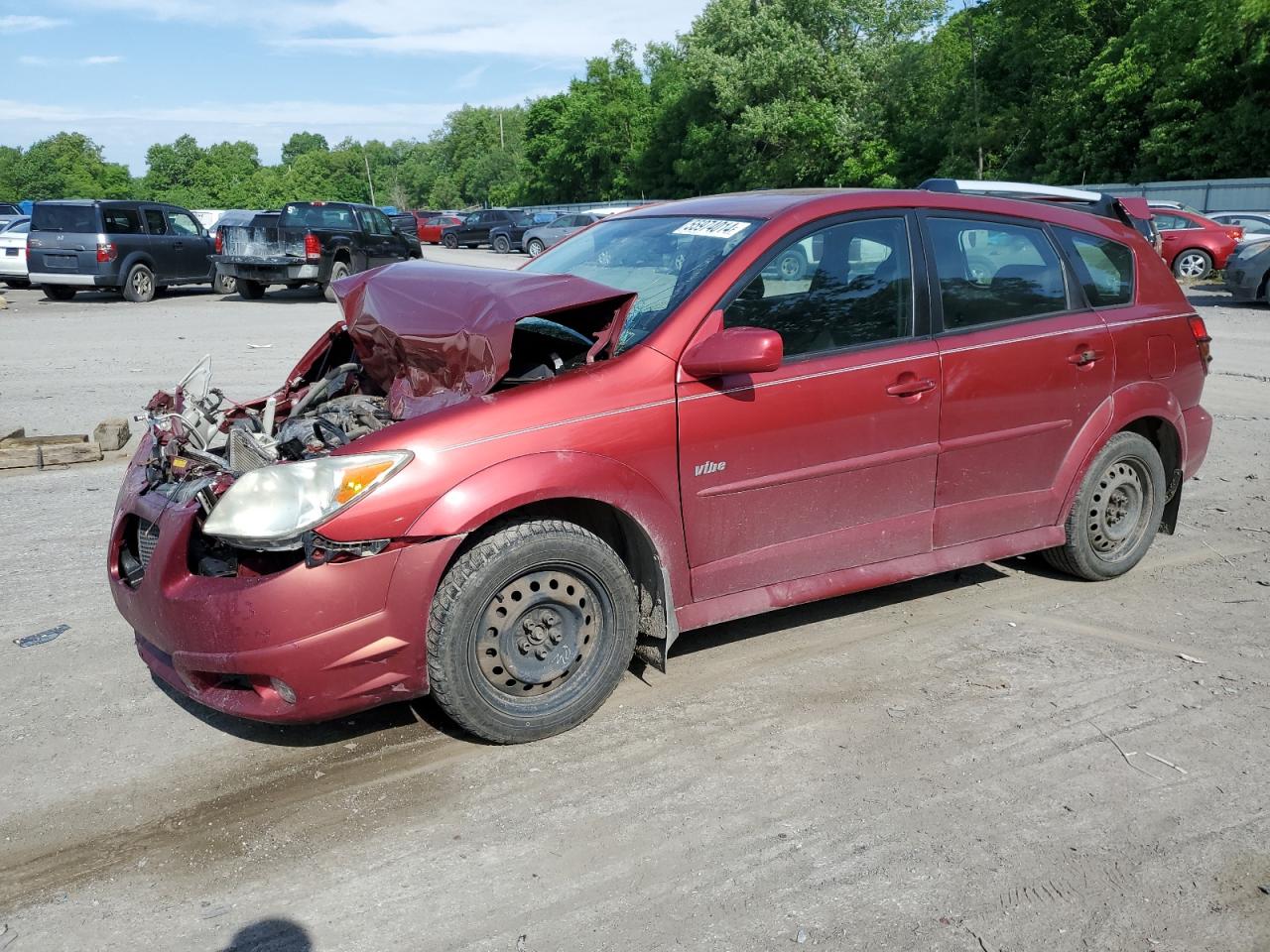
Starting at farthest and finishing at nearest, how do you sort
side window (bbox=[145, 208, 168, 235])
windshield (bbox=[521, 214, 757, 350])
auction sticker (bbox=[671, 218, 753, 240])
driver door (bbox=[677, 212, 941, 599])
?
side window (bbox=[145, 208, 168, 235])
auction sticker (bbox=[671, 218, 753, 240])
windshield (bbox=[521, 214, 757, 350])
driver door (bbox=[677, 212, 941, 599])

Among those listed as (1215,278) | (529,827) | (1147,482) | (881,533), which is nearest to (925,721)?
(881,533)

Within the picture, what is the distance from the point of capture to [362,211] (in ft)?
72.1

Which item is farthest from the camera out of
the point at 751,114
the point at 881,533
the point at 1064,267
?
the point at 751,114

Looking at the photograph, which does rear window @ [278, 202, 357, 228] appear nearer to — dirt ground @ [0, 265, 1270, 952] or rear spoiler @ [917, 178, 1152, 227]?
rear spoiler @ [917, 178, 1152, 227]

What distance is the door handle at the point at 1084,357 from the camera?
4891mm

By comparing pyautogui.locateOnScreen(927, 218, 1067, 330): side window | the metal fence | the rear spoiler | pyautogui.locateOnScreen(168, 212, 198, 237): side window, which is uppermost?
the metal fence

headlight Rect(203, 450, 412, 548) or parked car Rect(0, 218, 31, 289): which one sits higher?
parked car Rect(0, 218, 31, 289)

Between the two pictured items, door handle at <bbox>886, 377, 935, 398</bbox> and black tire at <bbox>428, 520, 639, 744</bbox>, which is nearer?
black tire at <bbox>428, 520, 639, 744</bbox>

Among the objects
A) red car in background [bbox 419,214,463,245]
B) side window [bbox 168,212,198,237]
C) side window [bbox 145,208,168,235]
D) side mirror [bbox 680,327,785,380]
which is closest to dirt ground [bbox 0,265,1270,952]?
side mirror [bbox 680,327,785,380]

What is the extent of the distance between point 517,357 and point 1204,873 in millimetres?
2794

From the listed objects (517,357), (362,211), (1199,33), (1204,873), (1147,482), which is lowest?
(1204,873)

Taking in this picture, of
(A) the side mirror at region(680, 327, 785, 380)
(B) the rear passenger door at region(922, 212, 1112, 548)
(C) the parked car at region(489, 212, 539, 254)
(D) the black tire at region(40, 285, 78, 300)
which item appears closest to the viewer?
(A) the side mirror at region(680, 327, 785, 380)

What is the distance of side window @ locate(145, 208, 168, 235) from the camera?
2186cm

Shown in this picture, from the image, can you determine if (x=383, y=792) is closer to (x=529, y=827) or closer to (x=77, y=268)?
(x=529, y=827)
